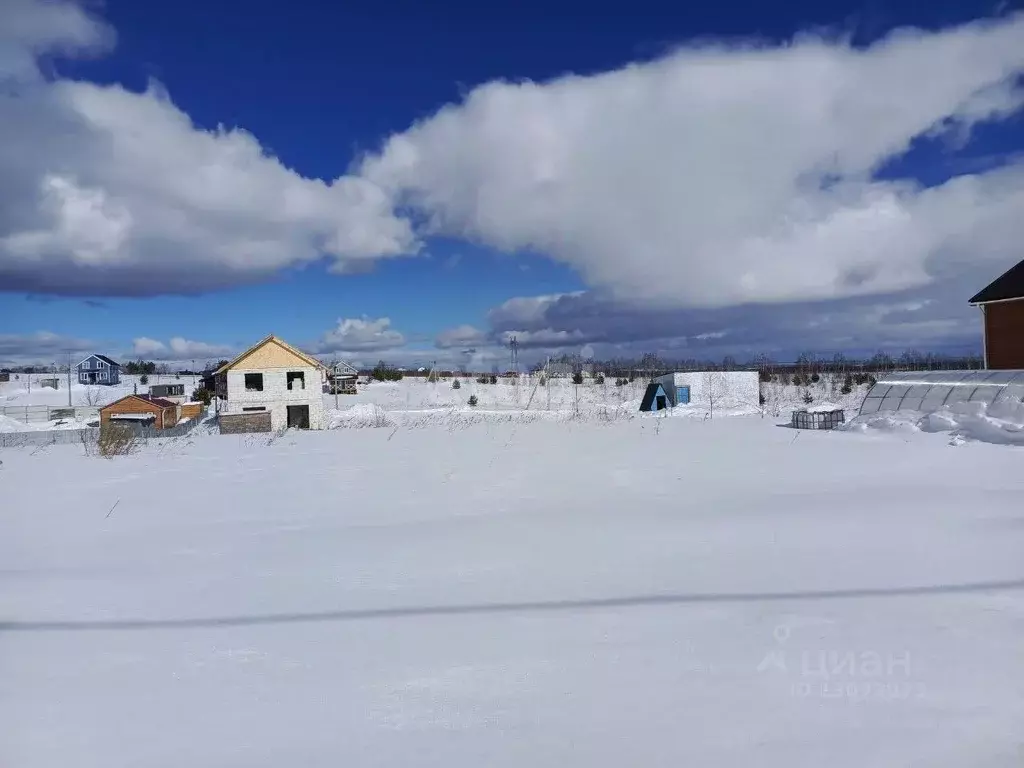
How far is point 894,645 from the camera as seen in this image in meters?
3.56

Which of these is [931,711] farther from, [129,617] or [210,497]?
[210,497]

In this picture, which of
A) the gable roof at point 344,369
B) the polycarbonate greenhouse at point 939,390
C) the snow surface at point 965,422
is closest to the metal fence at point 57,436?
the snow surface at point 965,422

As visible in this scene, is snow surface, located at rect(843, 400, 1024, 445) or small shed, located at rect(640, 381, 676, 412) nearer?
snow surface, located at rect(843, 400, 1024, 445)

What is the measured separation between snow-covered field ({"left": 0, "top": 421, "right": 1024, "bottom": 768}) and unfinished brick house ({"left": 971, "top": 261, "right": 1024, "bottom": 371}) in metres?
15.4

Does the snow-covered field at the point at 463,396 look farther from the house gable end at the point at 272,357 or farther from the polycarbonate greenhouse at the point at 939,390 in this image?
the polycarbonate greenhouse at the point at 939,390

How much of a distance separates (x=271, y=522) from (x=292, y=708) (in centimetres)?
462

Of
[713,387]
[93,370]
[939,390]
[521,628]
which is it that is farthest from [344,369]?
[521,628]

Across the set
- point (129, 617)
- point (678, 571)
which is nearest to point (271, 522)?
point (129, 617)

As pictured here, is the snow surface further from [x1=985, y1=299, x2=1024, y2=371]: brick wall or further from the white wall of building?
the white wall of building

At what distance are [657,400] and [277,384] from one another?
690 inches

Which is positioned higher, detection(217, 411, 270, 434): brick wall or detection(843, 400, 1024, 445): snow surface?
detection(217, 411, 270, 434): brick wall

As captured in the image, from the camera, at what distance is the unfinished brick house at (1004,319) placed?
20.4 metres

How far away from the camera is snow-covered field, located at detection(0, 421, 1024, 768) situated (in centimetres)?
278

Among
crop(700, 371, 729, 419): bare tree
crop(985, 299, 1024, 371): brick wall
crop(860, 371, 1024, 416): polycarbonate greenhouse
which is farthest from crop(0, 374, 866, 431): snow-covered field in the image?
crop(860, 371, 1024, 416): polycarbonate greenhouse
